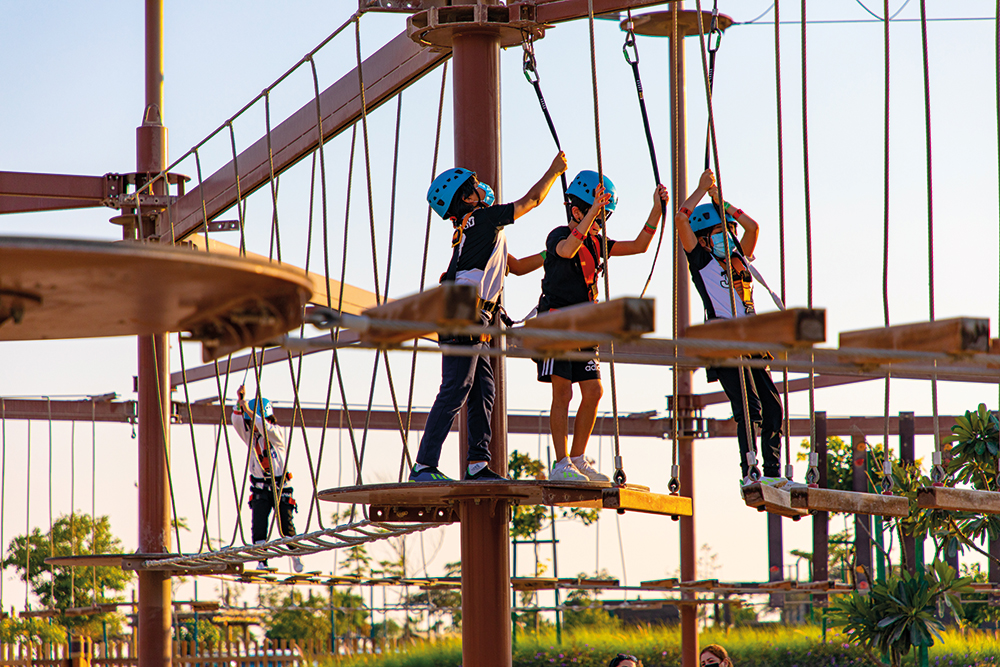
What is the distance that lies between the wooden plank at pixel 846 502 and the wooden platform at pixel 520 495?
52cm

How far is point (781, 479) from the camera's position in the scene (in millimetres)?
5562

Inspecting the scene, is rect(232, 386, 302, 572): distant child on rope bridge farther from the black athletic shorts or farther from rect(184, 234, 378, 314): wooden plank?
the black athletic shorts

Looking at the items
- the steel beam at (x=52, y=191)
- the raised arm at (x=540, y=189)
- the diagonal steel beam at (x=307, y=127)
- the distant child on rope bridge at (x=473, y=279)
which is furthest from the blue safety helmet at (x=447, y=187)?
the steel beam at (x=52, y=191)

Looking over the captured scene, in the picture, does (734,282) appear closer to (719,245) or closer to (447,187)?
(719,245)

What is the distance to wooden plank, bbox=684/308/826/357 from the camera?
2.84 metres

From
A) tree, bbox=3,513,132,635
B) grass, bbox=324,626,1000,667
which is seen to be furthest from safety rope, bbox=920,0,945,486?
tree, bbox=3,513,132,635

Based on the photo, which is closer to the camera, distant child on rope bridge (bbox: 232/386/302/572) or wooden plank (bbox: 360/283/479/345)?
wooden plank (bbox: 360/283/479/345)

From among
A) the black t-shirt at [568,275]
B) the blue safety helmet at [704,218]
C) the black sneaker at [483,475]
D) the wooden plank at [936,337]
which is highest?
the blue safety helmet at [704,218]

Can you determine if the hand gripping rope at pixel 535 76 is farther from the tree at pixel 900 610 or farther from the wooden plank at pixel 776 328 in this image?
the tree at pixel 900 610

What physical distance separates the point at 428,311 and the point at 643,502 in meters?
2.72

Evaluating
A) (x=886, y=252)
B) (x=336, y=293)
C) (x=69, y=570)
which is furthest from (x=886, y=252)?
(x=69, y=570)

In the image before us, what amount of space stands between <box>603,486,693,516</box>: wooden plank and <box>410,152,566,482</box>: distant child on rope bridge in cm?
69

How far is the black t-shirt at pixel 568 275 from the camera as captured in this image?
580 centimetres

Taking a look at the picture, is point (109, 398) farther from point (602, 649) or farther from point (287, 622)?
point (287, 622)
